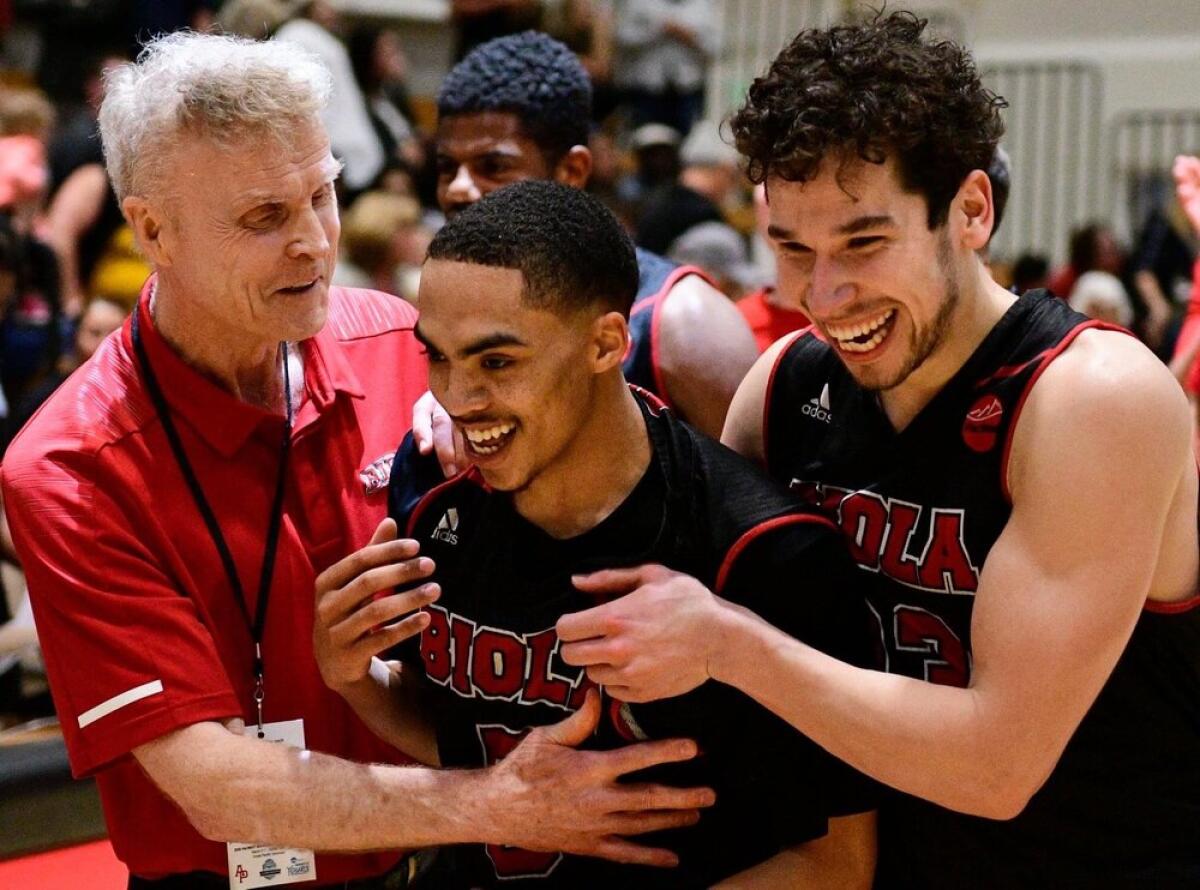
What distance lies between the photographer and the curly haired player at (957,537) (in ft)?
6.59

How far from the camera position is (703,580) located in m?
2.17

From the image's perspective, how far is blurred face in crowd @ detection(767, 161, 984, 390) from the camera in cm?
215

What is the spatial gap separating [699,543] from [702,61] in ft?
27.7

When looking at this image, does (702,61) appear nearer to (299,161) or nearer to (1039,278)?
(1039,278)

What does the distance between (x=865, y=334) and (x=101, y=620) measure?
1.20 metres

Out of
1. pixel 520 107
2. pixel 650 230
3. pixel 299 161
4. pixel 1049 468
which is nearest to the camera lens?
pixel 1049 468

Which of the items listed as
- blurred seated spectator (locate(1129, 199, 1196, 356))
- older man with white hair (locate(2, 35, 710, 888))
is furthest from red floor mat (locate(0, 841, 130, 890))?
blurred seated spectator (locate(1129, 199, 1196, 356))

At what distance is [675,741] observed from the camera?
2.15 metres

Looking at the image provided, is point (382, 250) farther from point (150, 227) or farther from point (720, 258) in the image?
point (150, 227)

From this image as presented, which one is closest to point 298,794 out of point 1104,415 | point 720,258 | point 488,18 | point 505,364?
point 505,364

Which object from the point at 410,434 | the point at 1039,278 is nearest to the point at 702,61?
the point at 1039,278

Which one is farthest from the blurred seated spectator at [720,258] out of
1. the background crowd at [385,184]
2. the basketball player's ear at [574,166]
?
the basketball player's ear at [574,166]

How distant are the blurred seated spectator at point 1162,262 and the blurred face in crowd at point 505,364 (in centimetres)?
819

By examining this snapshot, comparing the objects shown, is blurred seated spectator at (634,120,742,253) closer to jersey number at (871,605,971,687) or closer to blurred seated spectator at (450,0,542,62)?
blurred seated spectator at (450,0,542,62)
